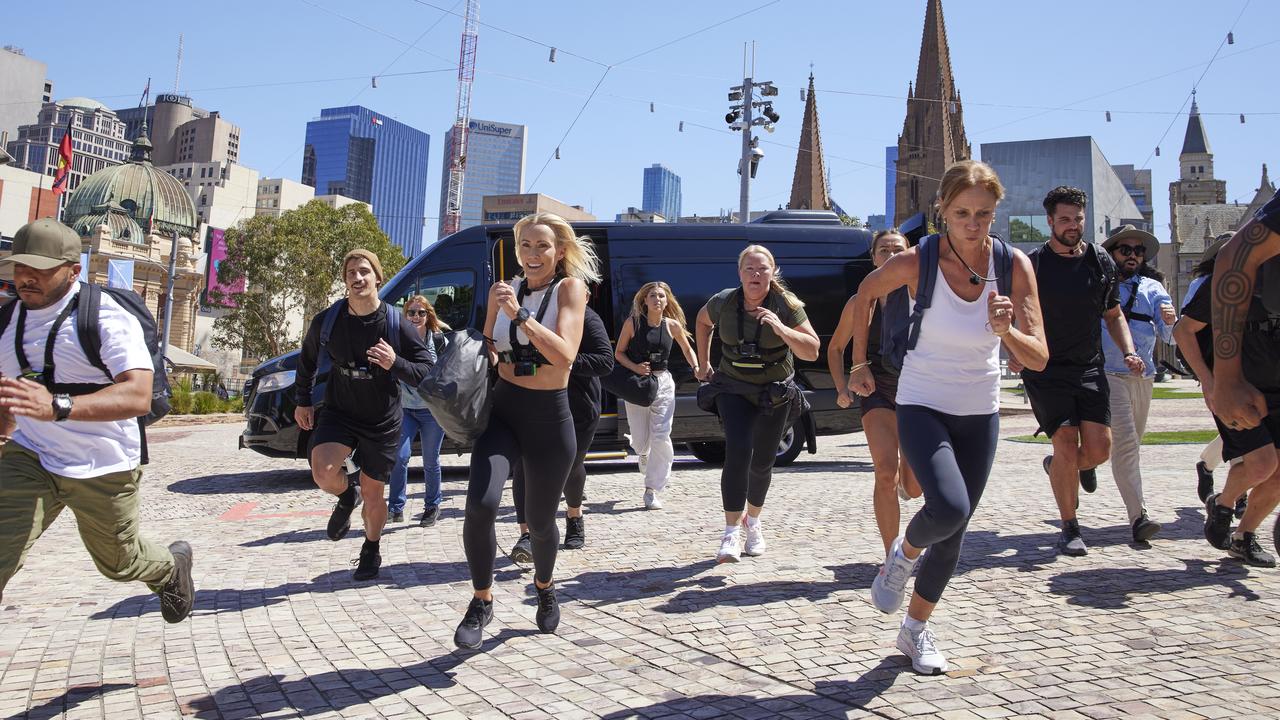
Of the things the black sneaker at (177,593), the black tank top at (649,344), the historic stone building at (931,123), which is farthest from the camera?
the historic stone building at (931,123)

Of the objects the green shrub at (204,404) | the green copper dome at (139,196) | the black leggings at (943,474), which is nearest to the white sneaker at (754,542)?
the black leggings at (943,474)

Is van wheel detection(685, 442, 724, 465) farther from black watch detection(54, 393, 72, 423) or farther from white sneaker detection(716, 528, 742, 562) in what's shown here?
black watch detection(54, 393, 72, 423)

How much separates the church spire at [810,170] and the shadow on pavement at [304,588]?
325 feet

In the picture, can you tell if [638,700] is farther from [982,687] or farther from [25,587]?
[25,587]

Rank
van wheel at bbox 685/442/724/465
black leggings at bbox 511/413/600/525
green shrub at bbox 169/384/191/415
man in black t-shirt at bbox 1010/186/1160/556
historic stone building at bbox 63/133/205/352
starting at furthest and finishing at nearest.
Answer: historic stone building at bbox 63/133/205/352, green shrub at bbox 169/384/191/415, van wheel at bbox 685/442/724/465, man in black t-shirt at bbox 1010/186/1160/556, black leggings at bbox 511/413/600/525

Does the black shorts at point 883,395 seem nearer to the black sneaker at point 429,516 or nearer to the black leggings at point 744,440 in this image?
the black leggings at point 744,440

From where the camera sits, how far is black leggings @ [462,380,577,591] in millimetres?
4000

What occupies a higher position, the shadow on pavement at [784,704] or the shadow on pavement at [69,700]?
the shadow on pavement at [784,704]

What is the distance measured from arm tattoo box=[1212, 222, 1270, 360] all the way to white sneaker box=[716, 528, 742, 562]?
308 centimetres

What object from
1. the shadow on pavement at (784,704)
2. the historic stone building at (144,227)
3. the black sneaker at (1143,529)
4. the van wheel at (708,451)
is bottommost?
the shadow on pavement at (784,704)

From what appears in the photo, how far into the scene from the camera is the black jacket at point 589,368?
15.8 ft

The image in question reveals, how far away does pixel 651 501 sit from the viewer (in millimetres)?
8242

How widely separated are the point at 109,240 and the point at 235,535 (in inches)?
3282

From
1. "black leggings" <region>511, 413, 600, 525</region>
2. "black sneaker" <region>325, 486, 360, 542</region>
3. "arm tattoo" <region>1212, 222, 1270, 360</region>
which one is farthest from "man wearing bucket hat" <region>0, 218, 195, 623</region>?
"arm tattoo" <region>1212, 222, 1270, 360</region>
